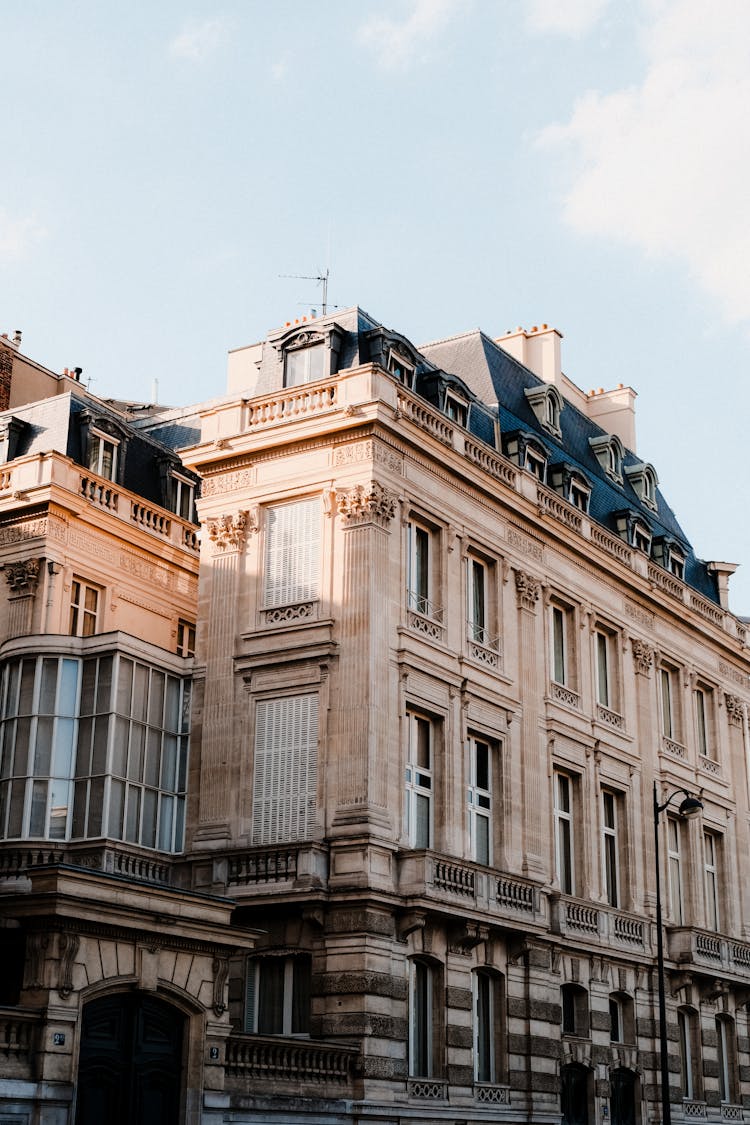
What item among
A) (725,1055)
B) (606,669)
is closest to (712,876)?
(725,1055)

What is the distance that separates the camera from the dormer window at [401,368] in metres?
33.7

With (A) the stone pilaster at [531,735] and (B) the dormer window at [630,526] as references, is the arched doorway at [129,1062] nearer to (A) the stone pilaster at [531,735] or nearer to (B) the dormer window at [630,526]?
(A) the stone pilaster at [531,735]

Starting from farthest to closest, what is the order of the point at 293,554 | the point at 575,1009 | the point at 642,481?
the point at 642,481, the point at 575,1009, the point at 293,554

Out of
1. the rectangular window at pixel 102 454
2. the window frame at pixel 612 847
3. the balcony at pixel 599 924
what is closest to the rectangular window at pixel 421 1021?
the balcony at pixel 599 924

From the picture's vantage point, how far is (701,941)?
38625mm

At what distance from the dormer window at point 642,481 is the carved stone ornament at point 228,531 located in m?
17.4

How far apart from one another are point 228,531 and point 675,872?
15.6 m

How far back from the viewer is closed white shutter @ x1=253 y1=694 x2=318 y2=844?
29594 millimetres

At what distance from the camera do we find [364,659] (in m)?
29.7

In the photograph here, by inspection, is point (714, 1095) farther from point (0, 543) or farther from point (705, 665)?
point (0, 543)

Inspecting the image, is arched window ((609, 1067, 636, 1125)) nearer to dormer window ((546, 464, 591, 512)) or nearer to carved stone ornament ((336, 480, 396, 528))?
dormer window ((546, 464, 591, 512))

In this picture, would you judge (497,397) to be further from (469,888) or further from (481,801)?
(469,888)

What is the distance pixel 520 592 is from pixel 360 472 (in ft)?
19.3

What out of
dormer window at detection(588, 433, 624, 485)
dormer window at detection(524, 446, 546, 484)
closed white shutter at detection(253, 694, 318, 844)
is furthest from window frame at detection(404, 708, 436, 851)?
dormer window at detection(588, 433, 624, 485)
